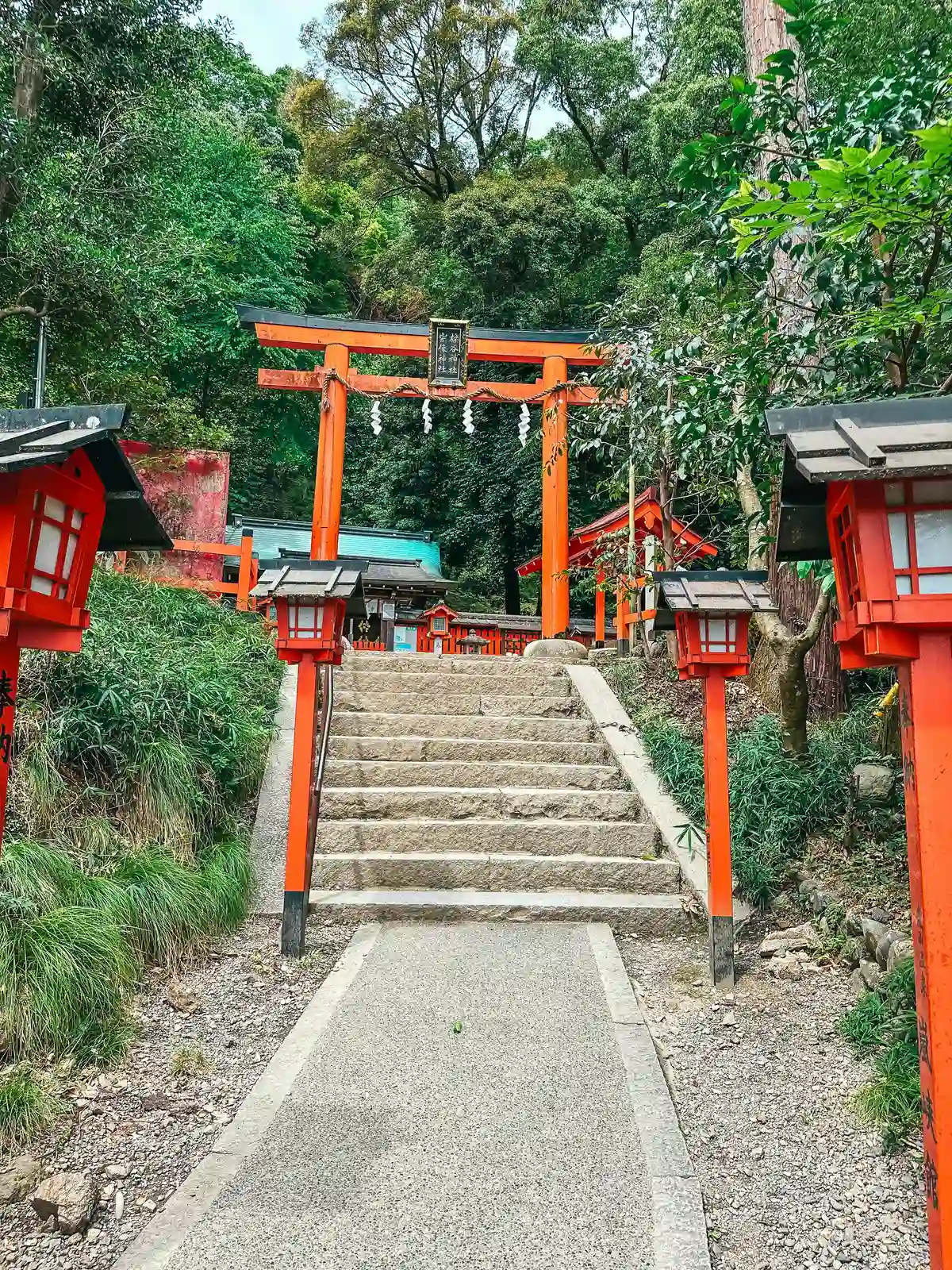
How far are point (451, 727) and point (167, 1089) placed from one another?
371 centimetres

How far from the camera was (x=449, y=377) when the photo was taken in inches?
400

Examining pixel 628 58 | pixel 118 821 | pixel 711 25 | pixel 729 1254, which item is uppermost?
pixel 628 58

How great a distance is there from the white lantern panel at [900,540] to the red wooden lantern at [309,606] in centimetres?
295

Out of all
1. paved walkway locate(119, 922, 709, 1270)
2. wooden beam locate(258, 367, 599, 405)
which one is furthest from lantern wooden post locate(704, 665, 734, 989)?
wooden beam locate(258, 367, 599, 405)

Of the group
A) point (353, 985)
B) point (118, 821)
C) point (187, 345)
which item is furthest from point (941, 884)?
point (187, 345)

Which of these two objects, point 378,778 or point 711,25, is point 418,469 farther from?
point 378,778

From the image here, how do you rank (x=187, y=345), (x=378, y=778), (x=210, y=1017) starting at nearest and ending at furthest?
1. (x=210, y=1017)
2. (x=378, y=778)
3. (x=187, y=345)

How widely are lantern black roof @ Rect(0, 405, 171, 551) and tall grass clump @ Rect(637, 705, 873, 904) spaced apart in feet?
12.3

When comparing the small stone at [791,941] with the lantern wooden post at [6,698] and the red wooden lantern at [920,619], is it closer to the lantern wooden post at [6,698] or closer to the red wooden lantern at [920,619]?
the red wooden lantern at [920,619]

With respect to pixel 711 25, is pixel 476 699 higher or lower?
lower

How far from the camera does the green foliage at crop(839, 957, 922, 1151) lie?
2.71 metres

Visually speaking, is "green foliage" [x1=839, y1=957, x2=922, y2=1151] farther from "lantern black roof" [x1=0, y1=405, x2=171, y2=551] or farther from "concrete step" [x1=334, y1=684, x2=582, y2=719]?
"concrete step" [x1=334, y1=684, x2=582, y2=719]

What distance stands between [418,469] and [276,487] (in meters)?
4.94

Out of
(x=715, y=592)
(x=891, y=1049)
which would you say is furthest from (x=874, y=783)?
(x=891, y=1049)
